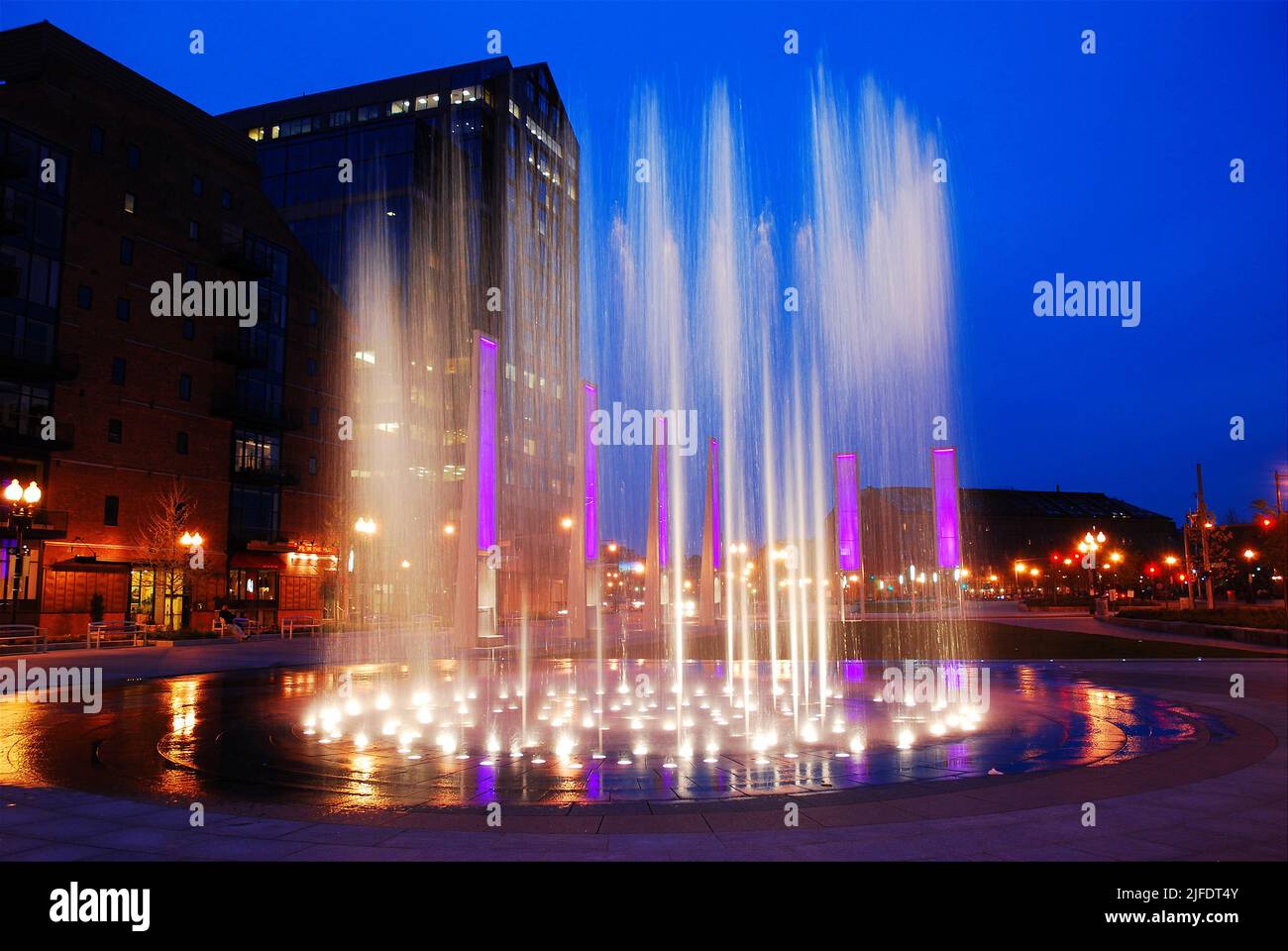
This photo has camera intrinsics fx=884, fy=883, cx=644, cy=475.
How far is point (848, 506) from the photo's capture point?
163ft

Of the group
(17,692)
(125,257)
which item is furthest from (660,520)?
(125,257)

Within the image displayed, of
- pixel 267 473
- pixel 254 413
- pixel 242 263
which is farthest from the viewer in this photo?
pixel 267 473

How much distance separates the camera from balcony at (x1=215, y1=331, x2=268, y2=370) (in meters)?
52.1

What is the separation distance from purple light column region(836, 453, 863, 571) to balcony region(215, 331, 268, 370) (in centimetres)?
3556

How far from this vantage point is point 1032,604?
231ft

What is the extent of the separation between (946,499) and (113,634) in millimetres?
41550

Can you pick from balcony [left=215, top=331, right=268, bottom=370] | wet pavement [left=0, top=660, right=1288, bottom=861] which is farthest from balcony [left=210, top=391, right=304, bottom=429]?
wet pavement [left=0, top=660, right=1288, bottom=861]

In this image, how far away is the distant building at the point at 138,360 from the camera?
41.2m

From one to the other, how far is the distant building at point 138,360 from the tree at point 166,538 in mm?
268

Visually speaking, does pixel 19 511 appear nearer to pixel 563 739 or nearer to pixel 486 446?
pixel 486 446

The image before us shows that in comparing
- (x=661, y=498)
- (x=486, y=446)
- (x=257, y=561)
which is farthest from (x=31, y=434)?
(x=661, y=498)

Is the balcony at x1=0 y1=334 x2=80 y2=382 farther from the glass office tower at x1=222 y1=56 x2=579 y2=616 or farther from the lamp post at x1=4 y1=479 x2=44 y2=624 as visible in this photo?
the glass office tower at x1=222 y1=56 x2=579 y2=616
